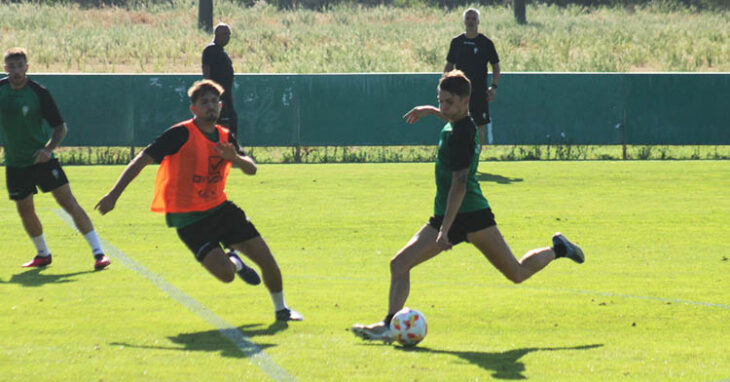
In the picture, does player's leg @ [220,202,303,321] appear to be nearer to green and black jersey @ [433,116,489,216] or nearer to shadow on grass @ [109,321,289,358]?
shadow on grass @ [109,321,289,358]

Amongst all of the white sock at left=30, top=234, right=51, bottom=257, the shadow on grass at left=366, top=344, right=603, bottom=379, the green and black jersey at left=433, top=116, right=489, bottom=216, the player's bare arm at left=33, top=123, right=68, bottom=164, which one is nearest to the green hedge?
the white sock at left=30, top=234, right=51, bottom=257

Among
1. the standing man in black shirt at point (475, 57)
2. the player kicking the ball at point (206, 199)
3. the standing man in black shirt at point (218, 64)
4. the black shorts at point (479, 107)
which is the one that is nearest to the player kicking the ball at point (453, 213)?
the player kicking the ball at point (206, 199)

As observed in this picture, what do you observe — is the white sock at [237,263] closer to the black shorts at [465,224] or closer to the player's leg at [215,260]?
the player's leg at [215,260]

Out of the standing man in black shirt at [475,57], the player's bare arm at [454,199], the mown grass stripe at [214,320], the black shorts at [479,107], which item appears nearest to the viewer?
the mown grass stripe at [214,320]

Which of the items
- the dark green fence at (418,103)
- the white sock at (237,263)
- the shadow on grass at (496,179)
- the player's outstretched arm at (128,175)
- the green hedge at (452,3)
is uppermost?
the player's outstretched arm at (128,175)

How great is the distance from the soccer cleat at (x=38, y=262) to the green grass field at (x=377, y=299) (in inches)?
4.7

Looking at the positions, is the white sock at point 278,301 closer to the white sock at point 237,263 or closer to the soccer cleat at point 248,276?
the white sock at point 237,263

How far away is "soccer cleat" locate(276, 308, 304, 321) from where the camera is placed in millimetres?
8039

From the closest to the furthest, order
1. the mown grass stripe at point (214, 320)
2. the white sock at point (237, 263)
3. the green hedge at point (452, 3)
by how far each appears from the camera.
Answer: the mown grass stripe at point (214, 320) → the white sock at point (237, 263) → the green hedge at point (452, 3)

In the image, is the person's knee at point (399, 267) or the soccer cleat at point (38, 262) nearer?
the person's knee at point (399, 267)

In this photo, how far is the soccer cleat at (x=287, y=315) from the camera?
8.04 meters

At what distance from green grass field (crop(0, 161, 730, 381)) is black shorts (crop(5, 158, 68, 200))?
72cm

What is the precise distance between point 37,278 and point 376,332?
3.81m

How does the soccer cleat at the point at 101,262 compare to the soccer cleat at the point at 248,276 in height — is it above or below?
below
